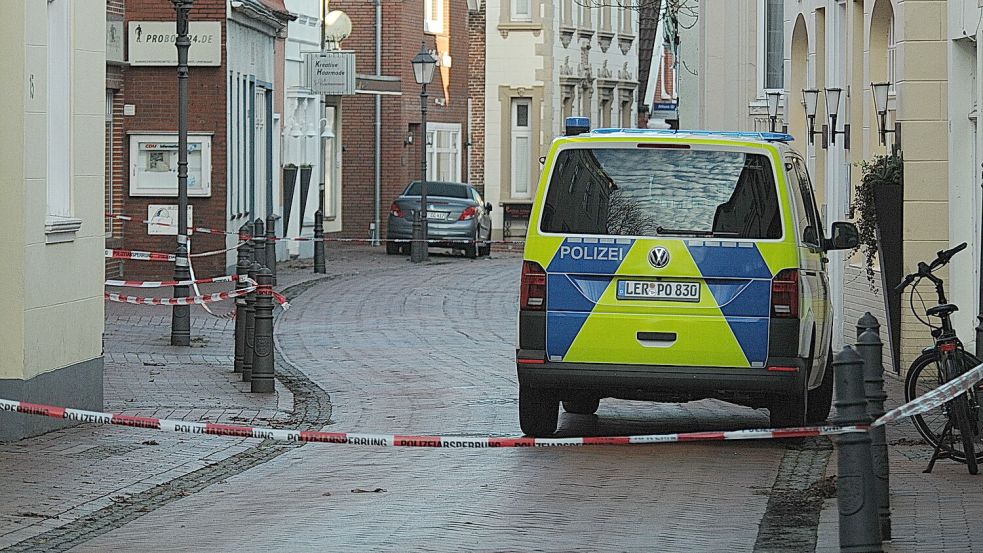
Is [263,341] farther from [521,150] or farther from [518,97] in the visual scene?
[518,97]

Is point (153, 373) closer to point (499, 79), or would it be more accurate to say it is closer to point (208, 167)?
point (208, 167)

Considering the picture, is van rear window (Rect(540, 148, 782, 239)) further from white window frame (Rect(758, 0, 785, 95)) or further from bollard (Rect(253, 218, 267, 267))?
white window frame (Rect(758, 0, 785, 95))

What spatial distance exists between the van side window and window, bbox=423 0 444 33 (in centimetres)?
3567

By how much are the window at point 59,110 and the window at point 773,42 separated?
712 inches

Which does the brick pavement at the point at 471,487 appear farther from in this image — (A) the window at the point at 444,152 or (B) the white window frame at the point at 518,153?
(B) the white window frame at the point at 518,153

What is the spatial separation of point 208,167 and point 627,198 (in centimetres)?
1889

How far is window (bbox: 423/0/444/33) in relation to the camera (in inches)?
1876

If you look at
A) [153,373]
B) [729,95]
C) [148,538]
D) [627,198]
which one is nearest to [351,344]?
[153,373]

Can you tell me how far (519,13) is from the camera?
5091cm

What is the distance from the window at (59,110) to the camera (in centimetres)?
1214

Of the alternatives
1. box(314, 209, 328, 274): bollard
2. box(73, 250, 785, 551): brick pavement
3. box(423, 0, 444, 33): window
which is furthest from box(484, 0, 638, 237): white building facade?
box(73, 250, 785, 551): brick pavement

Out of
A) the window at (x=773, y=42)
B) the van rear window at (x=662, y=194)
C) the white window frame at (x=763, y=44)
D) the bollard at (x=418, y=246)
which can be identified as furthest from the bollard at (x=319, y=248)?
the van rear window at (x=662, y=194)

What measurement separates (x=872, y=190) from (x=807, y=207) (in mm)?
4218

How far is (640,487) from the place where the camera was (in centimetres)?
977
